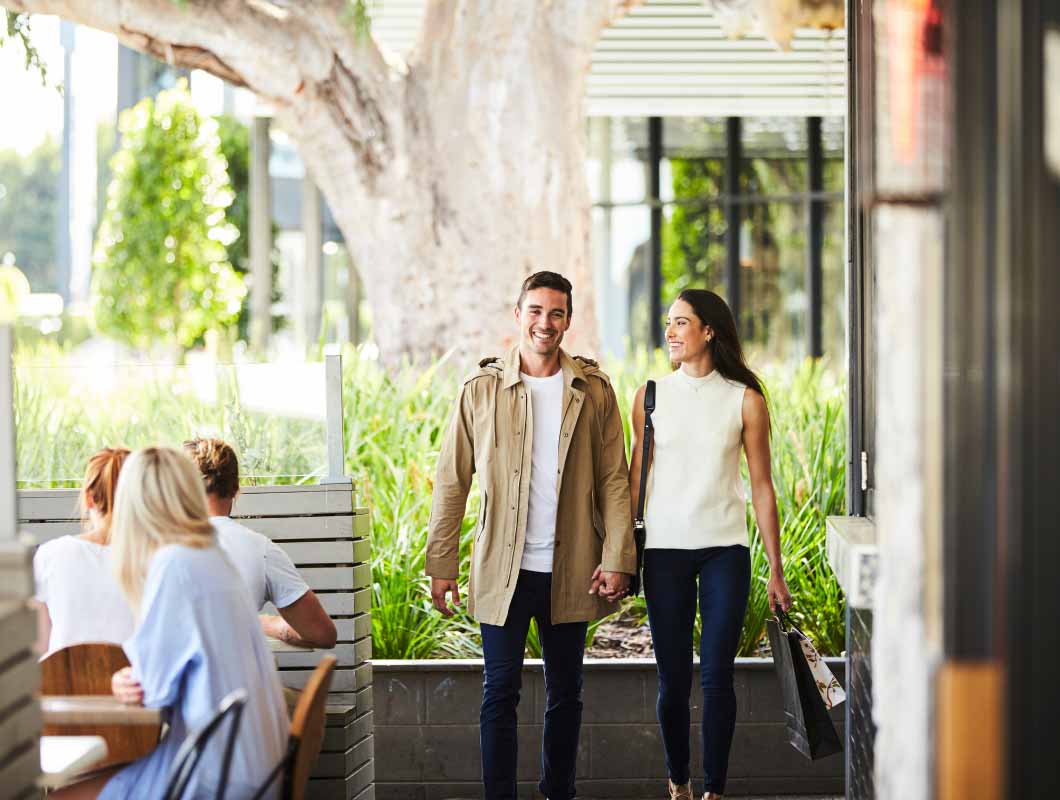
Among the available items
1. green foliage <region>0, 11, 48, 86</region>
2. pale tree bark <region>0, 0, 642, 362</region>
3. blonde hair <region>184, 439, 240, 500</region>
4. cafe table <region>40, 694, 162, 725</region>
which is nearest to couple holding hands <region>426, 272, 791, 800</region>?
blonde hair <region>184, 439, 240, 500</region>

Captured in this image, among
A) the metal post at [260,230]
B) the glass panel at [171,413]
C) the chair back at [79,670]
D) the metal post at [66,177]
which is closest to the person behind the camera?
the chair back at [79,670]

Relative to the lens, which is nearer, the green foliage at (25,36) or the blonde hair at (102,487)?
the blonde hair at (102,487)

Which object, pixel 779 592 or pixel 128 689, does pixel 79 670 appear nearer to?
pixel 128 689

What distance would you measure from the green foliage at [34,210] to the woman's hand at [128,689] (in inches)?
1190

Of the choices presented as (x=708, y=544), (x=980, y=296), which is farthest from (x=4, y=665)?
(x=708, y=544)

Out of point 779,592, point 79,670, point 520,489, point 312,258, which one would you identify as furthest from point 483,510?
point 312,258

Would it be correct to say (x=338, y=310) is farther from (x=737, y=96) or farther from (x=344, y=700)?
(x=344, y=700)

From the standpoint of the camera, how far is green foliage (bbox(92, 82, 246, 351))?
15938 millimetres

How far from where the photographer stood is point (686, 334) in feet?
15.2

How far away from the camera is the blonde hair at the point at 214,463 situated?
389 cm

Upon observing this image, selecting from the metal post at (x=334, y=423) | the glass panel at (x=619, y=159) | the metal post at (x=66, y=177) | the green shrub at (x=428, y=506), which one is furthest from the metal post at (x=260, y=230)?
the metal post at (x=334, y=423)

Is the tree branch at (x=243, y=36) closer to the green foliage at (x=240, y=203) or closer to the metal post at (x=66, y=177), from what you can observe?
the green foliage at (x=240, y=203)

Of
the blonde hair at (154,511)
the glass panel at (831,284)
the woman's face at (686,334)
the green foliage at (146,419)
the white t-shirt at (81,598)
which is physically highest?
the glass panel at (831,284)

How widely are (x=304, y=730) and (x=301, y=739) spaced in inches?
0.8
